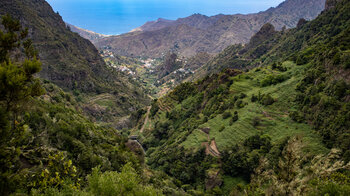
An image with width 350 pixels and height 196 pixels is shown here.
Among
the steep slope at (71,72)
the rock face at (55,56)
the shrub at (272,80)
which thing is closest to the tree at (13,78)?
the shrub at (272,80)

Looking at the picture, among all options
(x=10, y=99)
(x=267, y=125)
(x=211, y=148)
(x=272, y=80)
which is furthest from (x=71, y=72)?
(x=10, y=99)

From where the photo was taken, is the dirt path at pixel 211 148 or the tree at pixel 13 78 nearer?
the tree at pixel 13 78

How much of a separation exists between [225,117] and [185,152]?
14.6 meters

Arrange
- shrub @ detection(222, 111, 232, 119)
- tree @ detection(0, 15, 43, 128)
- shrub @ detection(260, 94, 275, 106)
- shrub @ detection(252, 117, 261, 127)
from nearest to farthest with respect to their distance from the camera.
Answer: tree @ detection(0, 15, 43, 128) < shrub @ detection(252, 117, 261, 127) < shrub @ detection(260, 94, 275, 106) < shrub @ detection(222, 111, 232, 119)

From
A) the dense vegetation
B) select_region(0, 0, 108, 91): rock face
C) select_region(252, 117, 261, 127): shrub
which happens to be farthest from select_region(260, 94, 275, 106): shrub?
select_region(0, 0, 108, 91): rock face

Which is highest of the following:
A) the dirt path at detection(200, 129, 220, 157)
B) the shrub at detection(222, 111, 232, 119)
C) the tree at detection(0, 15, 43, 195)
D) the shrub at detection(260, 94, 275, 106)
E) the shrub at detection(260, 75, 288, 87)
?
the tree at detection(0, 15, 43, 195)

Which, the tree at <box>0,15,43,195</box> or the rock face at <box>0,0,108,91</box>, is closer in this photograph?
the tree at <box>0,15,43,195</box>

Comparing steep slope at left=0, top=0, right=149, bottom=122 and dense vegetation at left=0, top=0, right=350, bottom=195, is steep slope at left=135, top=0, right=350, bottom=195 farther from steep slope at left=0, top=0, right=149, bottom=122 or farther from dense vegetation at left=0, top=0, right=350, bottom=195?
steep slope at left=0, top=0, right=149, bottom=122

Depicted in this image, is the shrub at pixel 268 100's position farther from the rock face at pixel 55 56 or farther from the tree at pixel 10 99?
the rock face at pixel 55 56

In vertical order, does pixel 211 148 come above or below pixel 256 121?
below

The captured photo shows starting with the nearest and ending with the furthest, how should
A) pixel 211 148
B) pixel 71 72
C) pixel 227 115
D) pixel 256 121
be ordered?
pixel 256 121 < pixel 211 148 < pixel 227 115 < pixel 71 72

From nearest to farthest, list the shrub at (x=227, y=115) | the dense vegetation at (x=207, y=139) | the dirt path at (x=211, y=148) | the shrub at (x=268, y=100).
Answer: the dense vegetation at (x=207, y=139) → the dirt path at (x=211, y=148) → the shrub at (x=268, y=100) → the shrub at (x=227, y=115)

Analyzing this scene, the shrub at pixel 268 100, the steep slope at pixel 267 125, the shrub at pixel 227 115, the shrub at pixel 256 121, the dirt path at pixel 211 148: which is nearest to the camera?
the steep slope at pixel 267 125

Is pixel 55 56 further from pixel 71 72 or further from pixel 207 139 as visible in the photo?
pixel 207 139
